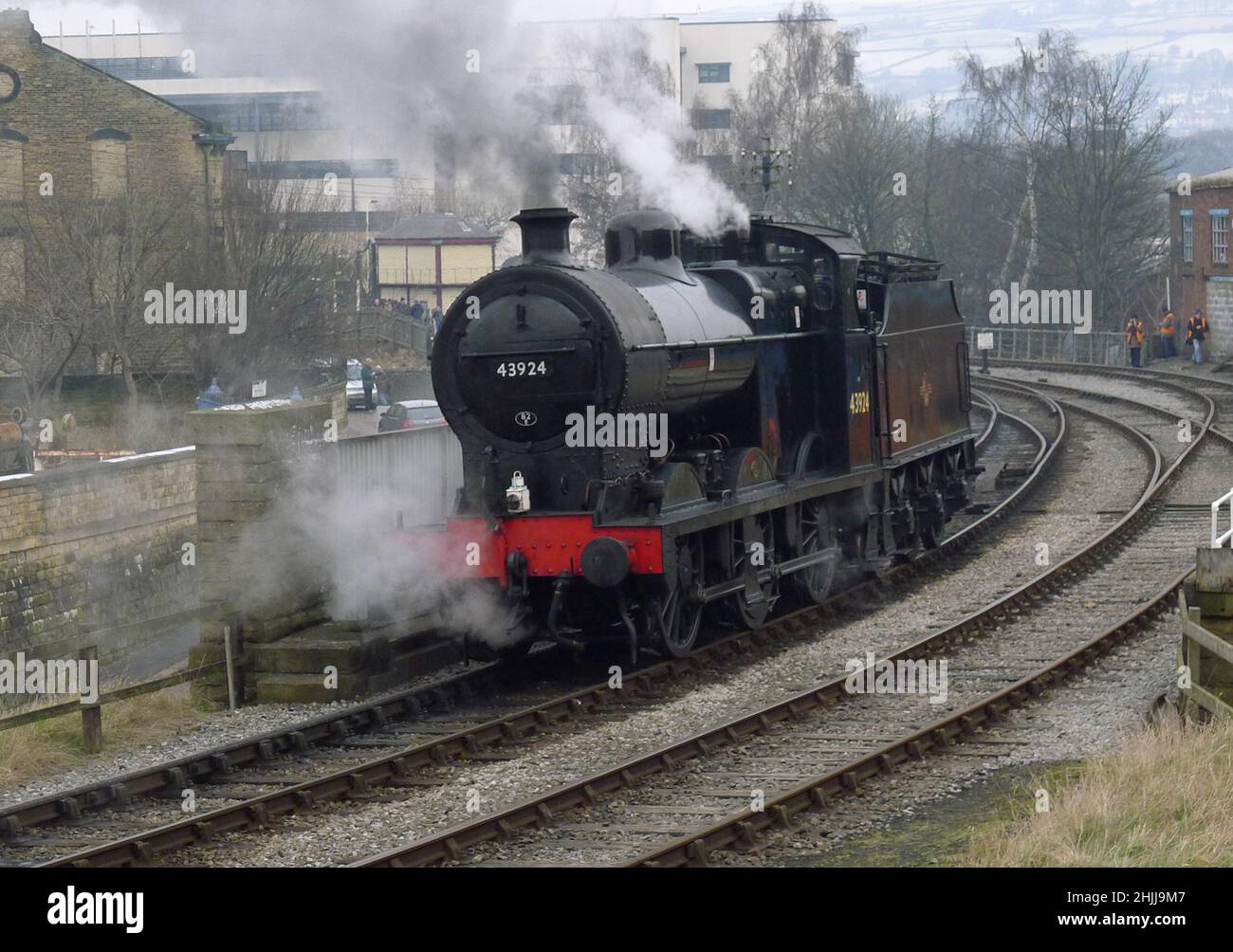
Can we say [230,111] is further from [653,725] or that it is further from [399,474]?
[653,725]

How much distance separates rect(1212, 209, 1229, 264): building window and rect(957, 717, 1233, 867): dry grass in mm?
34974

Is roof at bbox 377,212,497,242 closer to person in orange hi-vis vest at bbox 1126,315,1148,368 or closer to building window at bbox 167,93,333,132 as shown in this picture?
building window at bbox 167,93,333,132

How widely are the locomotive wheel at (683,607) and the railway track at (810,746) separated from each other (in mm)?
1377

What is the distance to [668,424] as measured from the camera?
40.5 ft

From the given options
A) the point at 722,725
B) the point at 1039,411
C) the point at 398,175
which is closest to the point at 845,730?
the point at 722,725

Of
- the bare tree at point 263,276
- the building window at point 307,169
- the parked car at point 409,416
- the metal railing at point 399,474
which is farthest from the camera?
the building window at point 307,169

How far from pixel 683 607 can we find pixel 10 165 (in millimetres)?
27204

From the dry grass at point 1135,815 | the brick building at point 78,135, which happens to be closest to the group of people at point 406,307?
the brick building at point 78,135

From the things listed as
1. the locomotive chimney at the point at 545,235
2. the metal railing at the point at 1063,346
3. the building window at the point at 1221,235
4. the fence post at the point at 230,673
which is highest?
the building window at the point at 1221,235

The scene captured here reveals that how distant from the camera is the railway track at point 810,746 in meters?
7.73

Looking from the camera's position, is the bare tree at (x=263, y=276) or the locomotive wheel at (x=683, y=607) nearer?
the locomotive wheel at (x=683, y=607)

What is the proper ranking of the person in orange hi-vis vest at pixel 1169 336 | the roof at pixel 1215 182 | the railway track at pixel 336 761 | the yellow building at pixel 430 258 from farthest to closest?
the yellow building at pixel 430 258 < the roof at pixel 1215 182 < the person in orange hi-vis vest at pixel 1169 336 < the railway track at pixel 336 761

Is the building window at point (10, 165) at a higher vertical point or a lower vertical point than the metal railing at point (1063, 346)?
higher

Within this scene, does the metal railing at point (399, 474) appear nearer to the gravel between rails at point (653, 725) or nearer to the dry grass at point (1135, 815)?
the gravel between rails at point (653, 725)
